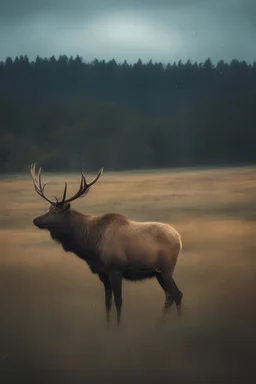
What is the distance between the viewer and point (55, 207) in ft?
7.84

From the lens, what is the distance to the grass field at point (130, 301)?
2.35 m

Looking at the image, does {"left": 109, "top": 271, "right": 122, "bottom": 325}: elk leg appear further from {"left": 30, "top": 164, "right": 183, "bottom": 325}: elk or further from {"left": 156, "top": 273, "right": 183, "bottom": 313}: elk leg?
{"left": 156, "top": 273, "right": 183, "bottom": 313}: elk leg

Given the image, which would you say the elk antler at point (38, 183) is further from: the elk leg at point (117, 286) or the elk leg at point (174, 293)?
the elk leg at point (174, 293)

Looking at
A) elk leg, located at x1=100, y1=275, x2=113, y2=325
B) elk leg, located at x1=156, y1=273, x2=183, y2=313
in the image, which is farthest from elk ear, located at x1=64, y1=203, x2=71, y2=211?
elk leg, located at x1=156, y1=273, x2=183, y2=313

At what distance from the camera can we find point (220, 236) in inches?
97.5

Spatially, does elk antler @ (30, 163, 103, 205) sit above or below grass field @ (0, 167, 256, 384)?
above

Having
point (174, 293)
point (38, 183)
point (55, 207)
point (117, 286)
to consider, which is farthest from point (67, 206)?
point (174, 293)

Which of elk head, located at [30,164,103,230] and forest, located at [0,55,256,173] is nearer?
elk head, located at [30,164,103,230]

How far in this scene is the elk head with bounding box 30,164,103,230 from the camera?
7.74 feet

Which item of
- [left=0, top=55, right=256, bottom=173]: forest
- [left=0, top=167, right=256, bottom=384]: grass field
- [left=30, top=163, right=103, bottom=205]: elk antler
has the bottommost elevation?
[left=0, top=167, right=256, bottom=384]: grass field

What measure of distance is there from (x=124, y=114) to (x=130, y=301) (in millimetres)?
805

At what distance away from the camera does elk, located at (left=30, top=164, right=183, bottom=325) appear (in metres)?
2.34

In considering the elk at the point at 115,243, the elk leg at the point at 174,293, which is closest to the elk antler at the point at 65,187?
the elk at the point at 115,243

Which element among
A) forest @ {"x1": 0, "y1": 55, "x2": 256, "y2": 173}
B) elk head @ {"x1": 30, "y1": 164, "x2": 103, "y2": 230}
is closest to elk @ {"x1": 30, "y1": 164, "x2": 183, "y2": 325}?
elk head @ {"x1": 30, "y1": 164, "x2": 103, "y2": 230}
